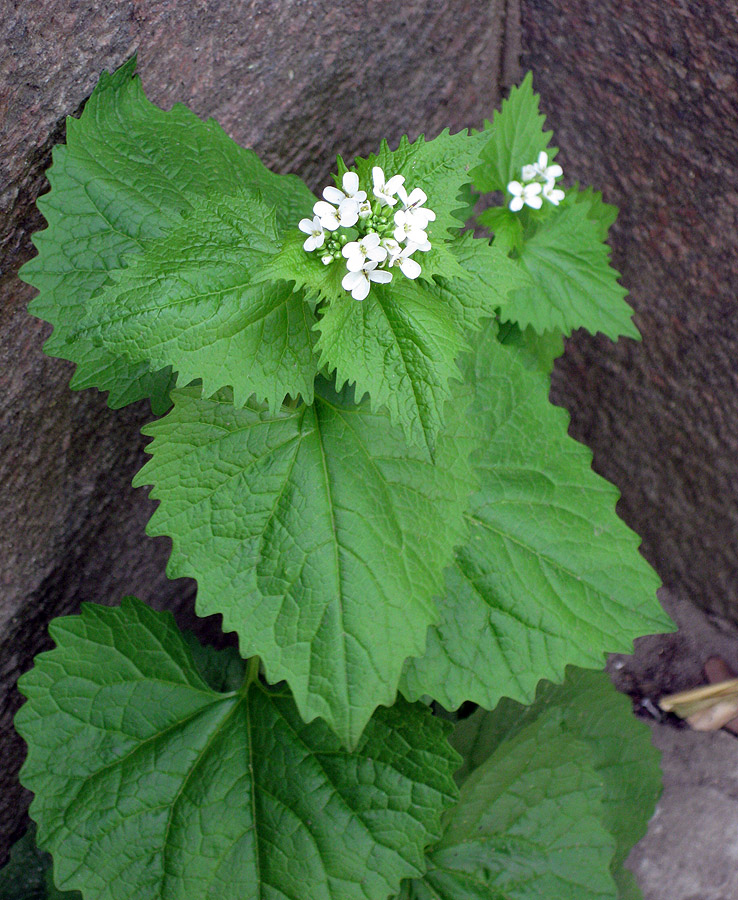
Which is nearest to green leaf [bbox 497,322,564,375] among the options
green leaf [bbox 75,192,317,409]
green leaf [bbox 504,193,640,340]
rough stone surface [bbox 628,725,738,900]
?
green leaf [bbox 504,193,640,340]

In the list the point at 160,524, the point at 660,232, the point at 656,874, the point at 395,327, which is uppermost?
the point at 660,232

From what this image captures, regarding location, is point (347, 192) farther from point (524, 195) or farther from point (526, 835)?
point (526, 835)

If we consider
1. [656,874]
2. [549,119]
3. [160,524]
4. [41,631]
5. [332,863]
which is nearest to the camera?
[160,524]

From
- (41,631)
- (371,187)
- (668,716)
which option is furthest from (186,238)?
(668,716)

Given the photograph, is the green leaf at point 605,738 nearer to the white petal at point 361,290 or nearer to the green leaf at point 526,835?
the green leaf at point 526,835

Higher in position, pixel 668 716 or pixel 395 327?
pixel 395 327

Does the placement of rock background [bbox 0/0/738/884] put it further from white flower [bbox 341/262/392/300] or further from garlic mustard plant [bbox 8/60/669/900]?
white flower [bbox 341/262/392/300]

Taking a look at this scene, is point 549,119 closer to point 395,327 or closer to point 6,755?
point 395,327
